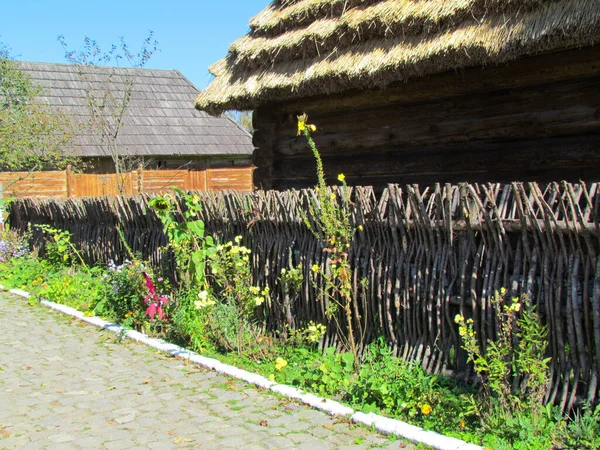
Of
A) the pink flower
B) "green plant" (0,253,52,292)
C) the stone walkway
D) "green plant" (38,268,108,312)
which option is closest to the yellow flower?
the stone walkway

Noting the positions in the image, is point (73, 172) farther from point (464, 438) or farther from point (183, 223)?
point (464, 438)

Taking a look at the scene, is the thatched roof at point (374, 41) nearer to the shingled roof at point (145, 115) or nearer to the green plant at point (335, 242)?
the green plant at point (335, 242)

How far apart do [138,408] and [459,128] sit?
4.02m

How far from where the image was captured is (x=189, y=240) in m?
6.92

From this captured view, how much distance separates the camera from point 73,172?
18.9 meters

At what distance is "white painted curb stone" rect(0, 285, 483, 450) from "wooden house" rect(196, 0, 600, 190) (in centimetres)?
289

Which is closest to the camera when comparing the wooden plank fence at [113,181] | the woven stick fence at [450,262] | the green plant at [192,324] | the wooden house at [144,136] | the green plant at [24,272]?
the woven stick fence at [450,262]

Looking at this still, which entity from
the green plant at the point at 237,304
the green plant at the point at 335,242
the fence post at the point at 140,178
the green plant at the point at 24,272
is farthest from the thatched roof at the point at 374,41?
the fence post at the point at 140,178

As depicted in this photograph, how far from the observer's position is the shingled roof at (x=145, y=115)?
830 inches

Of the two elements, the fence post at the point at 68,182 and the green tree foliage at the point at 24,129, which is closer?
the green tree foliage at the point at 24,129

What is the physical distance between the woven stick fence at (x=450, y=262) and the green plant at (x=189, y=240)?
340 mm

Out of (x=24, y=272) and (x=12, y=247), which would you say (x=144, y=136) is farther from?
(x=24, y=272)

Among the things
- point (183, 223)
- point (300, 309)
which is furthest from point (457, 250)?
point (183, 223)

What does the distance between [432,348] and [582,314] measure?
114cm
